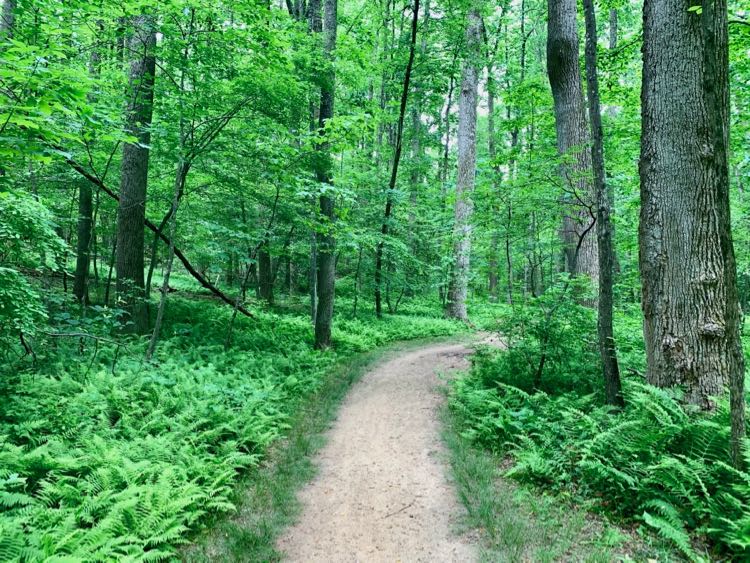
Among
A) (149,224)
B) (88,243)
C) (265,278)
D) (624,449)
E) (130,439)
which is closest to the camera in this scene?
(624,449)

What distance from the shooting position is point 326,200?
37.0 ft

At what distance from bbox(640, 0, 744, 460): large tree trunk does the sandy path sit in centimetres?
316

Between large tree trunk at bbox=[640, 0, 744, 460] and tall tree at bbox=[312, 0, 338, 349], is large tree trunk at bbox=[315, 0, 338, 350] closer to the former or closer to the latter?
tall tree at bbox=[312, 0, 338, 349]

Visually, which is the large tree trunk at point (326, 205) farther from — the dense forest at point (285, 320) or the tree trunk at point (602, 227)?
the tree trunk at point (602, 227)

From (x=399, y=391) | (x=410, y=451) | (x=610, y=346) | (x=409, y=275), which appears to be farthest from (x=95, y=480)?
(x=409, y=275)

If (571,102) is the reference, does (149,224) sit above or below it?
below

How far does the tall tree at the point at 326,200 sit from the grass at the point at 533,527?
6.79 m

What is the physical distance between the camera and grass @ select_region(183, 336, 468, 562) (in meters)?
3.85

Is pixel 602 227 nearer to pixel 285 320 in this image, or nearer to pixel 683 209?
pixel 683 209

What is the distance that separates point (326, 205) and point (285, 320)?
14.8 ft

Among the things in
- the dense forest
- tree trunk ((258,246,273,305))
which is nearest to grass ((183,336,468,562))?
the dense forest

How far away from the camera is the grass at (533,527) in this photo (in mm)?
3621

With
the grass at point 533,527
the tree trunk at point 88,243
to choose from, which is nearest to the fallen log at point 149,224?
the tree trunk at point 88,243

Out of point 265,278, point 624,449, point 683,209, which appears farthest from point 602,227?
point 265,278
